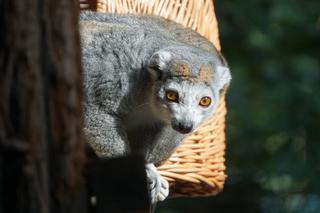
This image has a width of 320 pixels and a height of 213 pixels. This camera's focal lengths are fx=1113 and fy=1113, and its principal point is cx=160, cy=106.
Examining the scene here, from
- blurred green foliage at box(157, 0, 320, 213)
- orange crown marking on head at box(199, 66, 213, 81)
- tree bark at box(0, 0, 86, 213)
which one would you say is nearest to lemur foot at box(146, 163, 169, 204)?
orange crown marking on head at box(199, 66, 213, 81)

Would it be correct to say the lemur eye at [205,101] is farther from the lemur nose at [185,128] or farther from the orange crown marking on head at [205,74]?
the lemur nose at [185,128]

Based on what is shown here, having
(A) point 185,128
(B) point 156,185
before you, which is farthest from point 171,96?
(B) point 156,185

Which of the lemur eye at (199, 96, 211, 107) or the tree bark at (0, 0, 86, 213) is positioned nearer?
the tree bark at (0, 0, 86, 213)

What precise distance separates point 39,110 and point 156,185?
2092 millimetres

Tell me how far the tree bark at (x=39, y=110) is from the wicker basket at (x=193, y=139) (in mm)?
2243

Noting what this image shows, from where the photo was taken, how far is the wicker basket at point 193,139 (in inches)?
155

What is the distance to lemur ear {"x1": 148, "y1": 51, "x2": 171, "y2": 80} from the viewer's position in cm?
377

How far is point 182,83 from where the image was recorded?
12.4 feet

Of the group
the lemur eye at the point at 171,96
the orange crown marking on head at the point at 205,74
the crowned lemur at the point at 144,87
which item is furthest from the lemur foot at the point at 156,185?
the orange crown marking on head at the point at 205,74

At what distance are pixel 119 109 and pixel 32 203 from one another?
7.12ft

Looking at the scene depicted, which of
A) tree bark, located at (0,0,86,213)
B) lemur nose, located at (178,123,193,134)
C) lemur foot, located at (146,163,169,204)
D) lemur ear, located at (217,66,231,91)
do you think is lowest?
lemur foot, located at (146,163,169,204)

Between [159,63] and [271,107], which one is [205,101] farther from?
[271,107]

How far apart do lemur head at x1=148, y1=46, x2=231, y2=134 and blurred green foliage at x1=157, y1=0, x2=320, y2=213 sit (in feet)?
8.75

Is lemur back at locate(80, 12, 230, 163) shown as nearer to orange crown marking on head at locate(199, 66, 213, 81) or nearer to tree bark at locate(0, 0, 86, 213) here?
orange crown marking on head at locate(199, 66, 213, 81)
